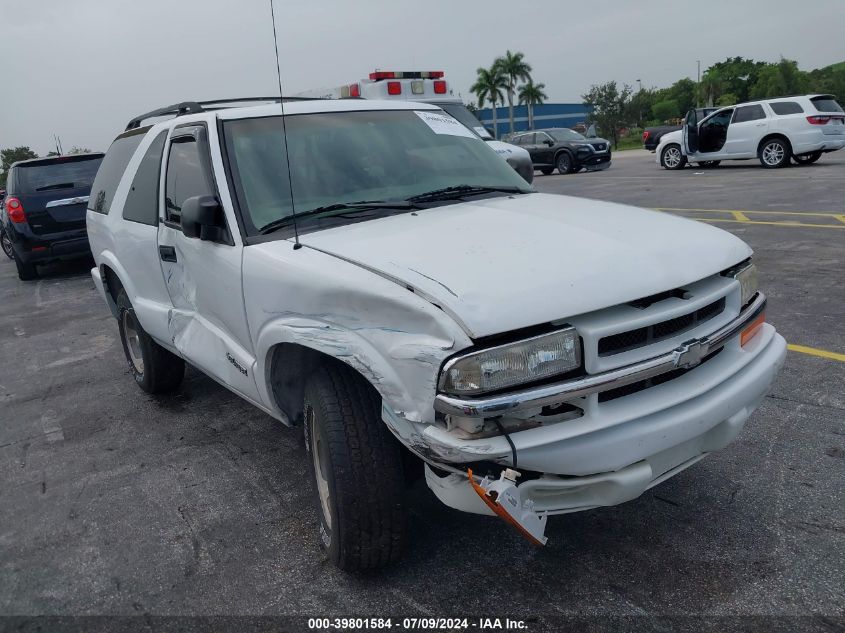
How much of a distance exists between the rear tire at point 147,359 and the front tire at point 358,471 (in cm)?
242

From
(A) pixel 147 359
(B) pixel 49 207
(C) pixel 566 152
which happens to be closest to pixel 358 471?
(A) pixel 147 359

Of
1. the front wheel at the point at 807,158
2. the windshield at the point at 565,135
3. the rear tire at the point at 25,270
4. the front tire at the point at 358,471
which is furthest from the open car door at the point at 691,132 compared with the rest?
the front tire at the point at 358,471

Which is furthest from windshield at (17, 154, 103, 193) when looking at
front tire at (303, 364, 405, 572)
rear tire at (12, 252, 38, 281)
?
front tire at (303, 364, 405, 572)

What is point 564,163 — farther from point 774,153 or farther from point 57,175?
point 57,175

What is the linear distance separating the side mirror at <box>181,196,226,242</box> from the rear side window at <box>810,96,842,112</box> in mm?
16714

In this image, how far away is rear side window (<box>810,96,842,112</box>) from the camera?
16.1 m

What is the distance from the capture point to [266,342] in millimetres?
2871

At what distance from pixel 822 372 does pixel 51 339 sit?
657 cm

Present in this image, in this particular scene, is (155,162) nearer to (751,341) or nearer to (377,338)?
(377,338)

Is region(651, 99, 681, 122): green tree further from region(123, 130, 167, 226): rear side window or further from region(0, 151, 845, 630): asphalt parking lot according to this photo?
region(123, 130, 167, 226): rear side window

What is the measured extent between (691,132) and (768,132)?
80.3 inches

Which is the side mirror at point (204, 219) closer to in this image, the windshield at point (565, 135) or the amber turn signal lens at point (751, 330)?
the amber turn signal lens at point (751, 330)

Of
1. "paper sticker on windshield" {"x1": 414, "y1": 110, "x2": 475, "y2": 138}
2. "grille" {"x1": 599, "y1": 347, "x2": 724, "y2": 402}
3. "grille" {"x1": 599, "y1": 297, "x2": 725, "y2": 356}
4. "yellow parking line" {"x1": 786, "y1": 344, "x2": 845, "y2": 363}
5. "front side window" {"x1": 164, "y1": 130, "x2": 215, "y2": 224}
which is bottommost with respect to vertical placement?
"yellow parking line" {"x1": 786, "y1": 344, "x2": 845, "y2": 363}

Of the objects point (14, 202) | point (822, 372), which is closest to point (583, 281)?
point (822, 372)
